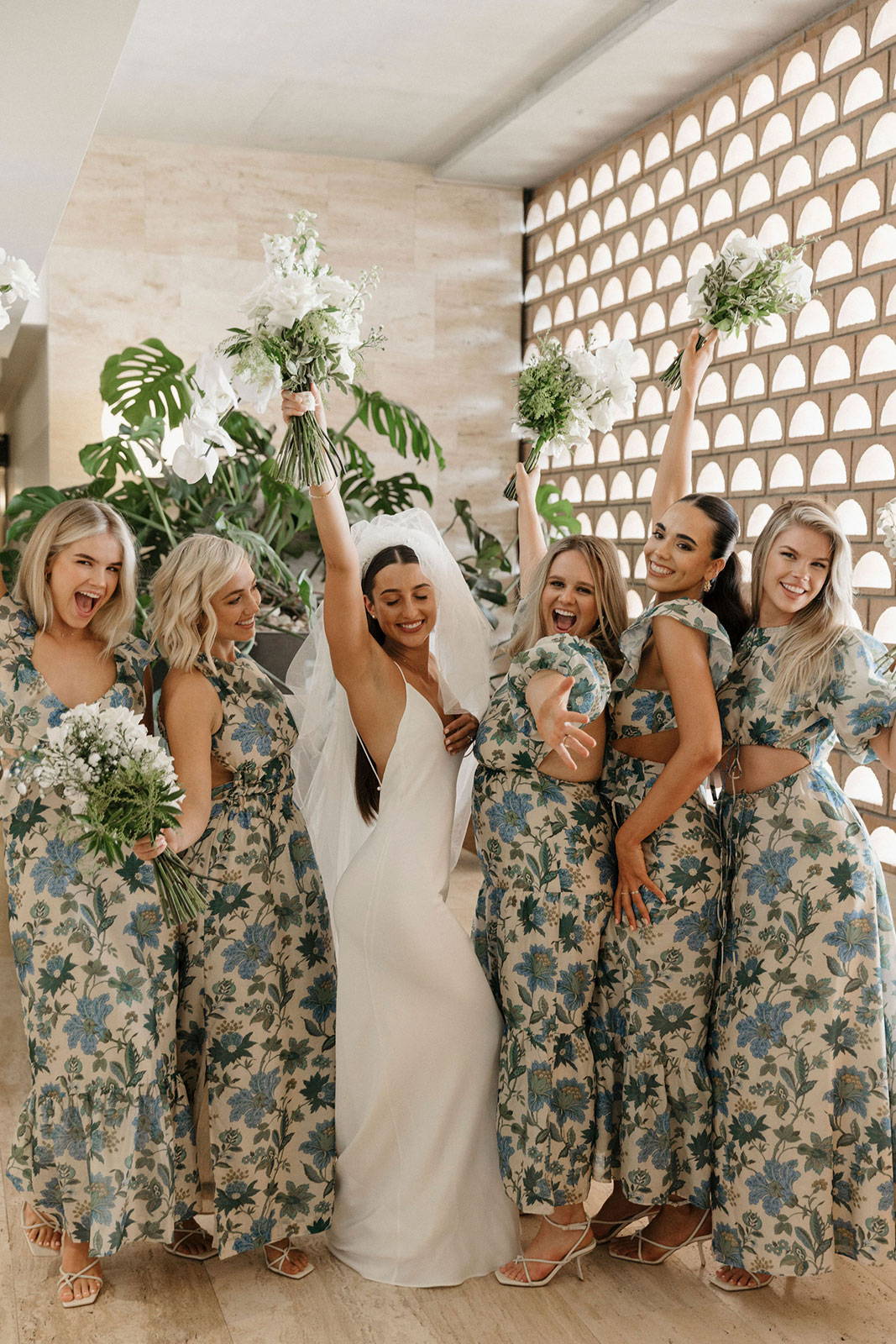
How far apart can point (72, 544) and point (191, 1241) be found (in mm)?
1550

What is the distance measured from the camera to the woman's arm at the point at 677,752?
8.07 ft

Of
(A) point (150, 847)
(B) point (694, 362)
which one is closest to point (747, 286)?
(B) point (694, 362)

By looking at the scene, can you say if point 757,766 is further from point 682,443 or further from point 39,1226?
point 39,1226

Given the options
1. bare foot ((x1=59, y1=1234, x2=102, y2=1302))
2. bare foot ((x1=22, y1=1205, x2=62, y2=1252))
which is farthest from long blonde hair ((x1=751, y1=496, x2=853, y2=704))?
bare foot ((x1=22, y1=1205, x2=62, y2=1252))

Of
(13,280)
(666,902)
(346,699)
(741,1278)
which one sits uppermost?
(13,280)

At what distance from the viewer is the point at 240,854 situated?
2.56 m

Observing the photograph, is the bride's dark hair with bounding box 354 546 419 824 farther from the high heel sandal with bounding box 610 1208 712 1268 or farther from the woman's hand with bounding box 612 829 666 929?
the high heel sandal with bounding box 610 1208 712 1268

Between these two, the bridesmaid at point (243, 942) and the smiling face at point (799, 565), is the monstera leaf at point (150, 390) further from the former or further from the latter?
the smiling face at point (799, 565)

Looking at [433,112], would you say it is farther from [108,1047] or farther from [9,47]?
[108,1047]

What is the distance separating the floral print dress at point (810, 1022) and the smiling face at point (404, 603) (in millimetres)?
767

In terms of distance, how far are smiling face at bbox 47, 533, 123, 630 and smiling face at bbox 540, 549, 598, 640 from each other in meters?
0.93

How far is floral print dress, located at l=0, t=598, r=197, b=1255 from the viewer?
2441mm

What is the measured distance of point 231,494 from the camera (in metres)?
6.28

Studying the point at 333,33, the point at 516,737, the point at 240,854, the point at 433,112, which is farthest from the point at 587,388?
the point at 433,112
